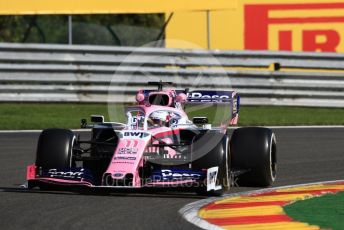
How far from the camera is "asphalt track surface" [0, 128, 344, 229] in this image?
363 inches

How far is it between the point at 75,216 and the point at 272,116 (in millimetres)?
12451

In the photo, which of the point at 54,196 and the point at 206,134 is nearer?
the point at 54,196

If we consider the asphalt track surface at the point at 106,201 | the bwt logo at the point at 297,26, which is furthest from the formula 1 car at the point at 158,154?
the bwt logo at the point at 297,26

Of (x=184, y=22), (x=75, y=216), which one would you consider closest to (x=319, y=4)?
(x=184, y=22)

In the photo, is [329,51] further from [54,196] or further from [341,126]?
[54,196]

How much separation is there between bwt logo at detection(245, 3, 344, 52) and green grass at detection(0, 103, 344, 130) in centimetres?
277

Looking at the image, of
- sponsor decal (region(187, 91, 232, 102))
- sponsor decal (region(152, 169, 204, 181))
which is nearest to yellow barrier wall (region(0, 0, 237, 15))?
sponsor decal (region(187, 91, 232, 102))

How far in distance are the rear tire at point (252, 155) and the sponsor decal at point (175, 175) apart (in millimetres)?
1072

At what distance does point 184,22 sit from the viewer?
26000 millimetres

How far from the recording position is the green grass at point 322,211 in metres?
9.05

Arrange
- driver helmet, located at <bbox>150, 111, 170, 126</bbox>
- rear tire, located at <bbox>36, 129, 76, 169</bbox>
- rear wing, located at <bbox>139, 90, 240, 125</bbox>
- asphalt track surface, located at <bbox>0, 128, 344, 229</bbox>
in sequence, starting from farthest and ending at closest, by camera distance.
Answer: rear wing, located at <bbox>139, 90, 240, 125</bbox> → driver helmet, located at <bbox>150, 111, 170, 126</bbox> → rear tire, located at <bbox>36, 129, 76, 169</bbox> → asphalt track surface, located at <bbox>0, 128, 344, 229</bbox>

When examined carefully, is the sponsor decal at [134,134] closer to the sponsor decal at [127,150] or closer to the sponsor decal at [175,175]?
the sponsor decal at [127,150]

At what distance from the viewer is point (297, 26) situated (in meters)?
25.3

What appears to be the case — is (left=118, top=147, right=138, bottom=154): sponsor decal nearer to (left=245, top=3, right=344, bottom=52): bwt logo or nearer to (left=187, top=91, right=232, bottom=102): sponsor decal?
(left=187, top=91, right=232, bottom=102): sponsor decal
